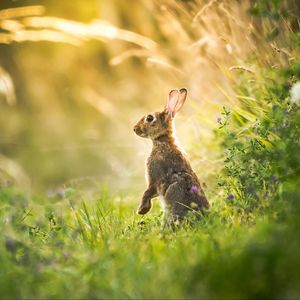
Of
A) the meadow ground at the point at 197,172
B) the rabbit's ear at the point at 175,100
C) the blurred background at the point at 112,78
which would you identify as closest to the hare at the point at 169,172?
the rabbit's ear at the point at 175,100

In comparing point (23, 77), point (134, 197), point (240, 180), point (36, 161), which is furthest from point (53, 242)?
point (23, 77)

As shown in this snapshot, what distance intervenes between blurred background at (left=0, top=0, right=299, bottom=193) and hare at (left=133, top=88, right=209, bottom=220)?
1.52ft

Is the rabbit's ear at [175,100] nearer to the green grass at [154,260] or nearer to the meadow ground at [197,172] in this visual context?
the meadow ground at [197,172]

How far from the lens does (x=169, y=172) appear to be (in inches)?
213

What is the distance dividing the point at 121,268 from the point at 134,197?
2980mm

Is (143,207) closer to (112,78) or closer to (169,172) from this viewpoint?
(169,172)

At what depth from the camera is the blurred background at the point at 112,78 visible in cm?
656

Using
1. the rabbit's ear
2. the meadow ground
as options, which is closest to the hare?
the rabbit's ear

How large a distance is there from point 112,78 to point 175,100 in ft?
20.0

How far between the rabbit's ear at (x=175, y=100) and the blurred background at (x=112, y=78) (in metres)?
0.29

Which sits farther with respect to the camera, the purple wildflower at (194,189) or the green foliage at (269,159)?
the purple wildflower at (194,189)

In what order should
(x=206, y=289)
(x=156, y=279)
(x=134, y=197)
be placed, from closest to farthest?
(x=206, y=289), (x=156, y=279), (x=134, y=197)

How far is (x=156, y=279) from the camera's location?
3.51 m

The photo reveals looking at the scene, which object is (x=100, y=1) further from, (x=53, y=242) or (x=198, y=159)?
(x=53, y=242)
